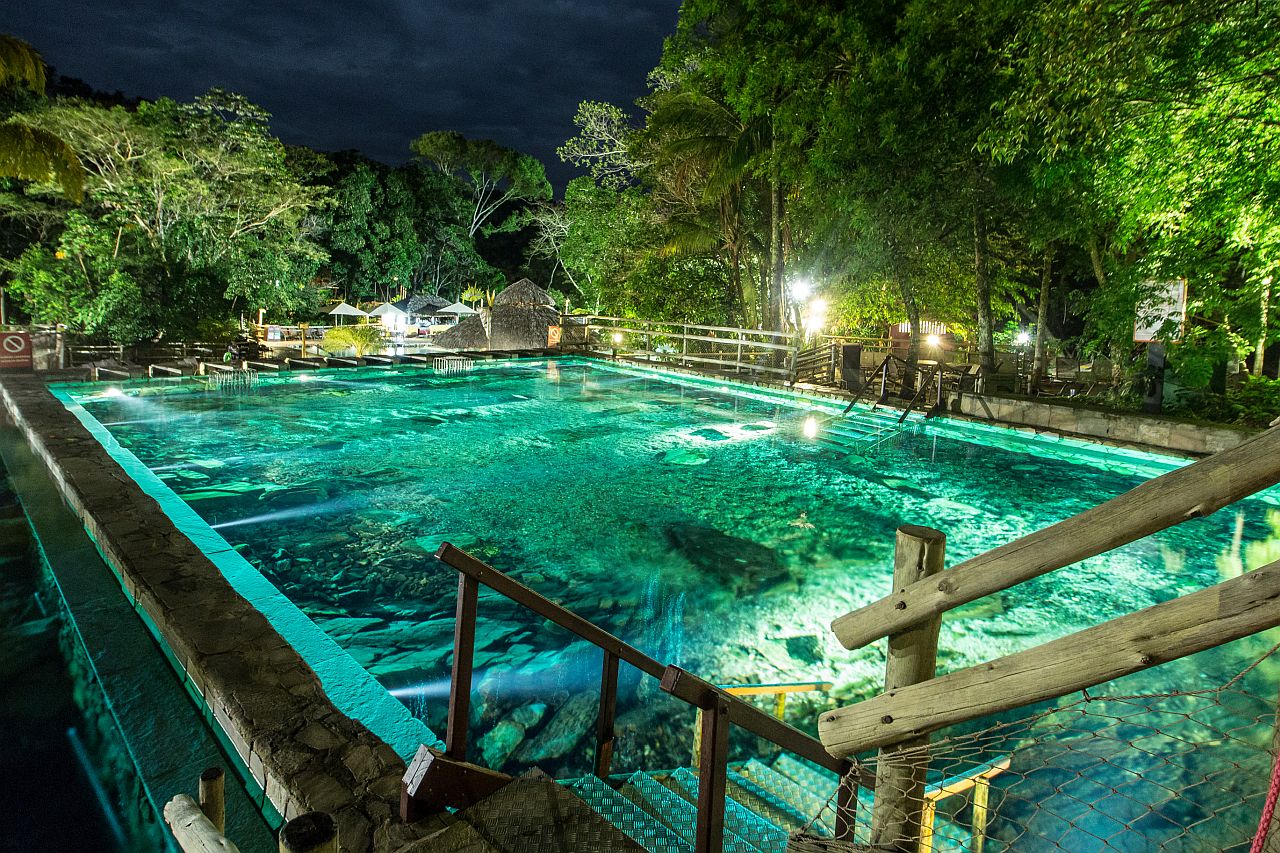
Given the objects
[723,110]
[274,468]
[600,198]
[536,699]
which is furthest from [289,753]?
[600,198]

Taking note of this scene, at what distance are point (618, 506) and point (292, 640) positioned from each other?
157 inches

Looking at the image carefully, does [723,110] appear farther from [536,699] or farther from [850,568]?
[536,699]

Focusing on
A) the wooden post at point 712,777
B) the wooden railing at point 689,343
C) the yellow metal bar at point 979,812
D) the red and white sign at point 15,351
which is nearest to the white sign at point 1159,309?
the wooden railing at point 689,343

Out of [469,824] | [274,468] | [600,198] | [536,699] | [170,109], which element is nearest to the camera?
[469,824]

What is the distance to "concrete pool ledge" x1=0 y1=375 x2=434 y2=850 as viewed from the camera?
8.68 ft

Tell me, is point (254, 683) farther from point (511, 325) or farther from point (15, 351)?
point (511, 325)

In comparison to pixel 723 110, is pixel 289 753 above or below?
below

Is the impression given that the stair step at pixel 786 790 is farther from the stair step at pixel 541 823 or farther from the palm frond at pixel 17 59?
the palm frond at pixel 17 59

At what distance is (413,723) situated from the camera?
3.56m

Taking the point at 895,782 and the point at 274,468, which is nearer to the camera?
the point at 895,782

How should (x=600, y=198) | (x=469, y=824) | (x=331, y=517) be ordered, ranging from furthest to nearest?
(x=600, y=198) < (x=331, y=517) < (x=469, y=824)

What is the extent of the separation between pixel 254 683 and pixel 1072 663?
339 cm

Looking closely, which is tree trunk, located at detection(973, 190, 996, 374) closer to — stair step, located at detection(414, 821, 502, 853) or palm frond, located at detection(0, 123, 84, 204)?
stair step, located at detection(414, 821, 502, 853)

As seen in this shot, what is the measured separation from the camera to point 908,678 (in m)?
1.83
